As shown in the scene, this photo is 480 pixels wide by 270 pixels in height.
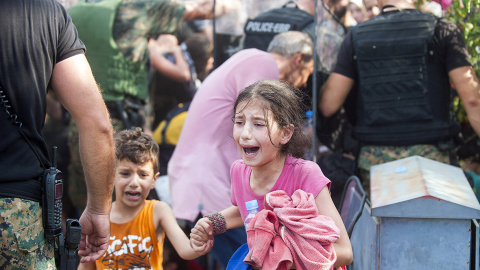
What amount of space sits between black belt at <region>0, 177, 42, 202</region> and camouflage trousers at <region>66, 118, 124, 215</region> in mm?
2555

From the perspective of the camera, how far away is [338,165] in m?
4.30

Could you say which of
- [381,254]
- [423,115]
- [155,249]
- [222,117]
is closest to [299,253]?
[381,254]

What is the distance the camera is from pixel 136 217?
3137 mm

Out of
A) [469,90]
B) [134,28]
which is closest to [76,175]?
[134,28]

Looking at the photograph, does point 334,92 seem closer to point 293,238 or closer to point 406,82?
point 406,82

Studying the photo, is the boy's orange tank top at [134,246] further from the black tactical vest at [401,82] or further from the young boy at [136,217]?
the black tactical vest at [401,82]

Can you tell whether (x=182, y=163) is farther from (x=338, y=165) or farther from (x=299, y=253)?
(x=299, y=253)

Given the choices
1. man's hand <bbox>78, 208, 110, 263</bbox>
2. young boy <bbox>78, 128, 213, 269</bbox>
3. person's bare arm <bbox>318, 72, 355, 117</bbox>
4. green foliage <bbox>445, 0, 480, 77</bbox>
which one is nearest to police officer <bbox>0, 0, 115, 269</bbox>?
man's hand <bbox>78, 208, 110, 263</bbox>

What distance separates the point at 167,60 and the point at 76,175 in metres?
1.30

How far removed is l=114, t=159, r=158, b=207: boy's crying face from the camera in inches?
123

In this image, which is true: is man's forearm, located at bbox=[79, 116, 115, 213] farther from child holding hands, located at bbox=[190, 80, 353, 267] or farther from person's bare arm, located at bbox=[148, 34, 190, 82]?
person's bare arm, located at bbox=[148, 34, 190, 82]

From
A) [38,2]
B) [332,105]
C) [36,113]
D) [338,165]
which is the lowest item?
[338,165]

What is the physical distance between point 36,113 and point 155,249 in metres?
1.16

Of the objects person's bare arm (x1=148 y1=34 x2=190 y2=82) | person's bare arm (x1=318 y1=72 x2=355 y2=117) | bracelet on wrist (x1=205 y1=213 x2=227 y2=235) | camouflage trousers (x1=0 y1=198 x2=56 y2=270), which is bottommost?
person's bare arm (x1=148 y1=34 x2=190 y2=82)
